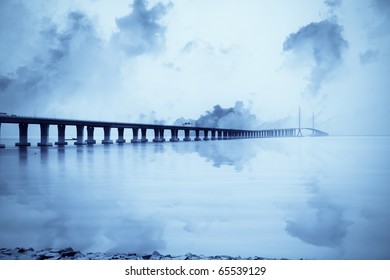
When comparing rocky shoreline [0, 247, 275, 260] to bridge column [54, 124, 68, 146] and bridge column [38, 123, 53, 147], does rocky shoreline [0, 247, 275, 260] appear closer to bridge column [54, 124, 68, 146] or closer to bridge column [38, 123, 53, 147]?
bridge column [38, 123, 53, 147]

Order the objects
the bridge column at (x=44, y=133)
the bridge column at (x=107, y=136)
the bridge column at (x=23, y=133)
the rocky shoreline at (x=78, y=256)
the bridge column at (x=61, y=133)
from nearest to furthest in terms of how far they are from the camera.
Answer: the rocky shoreline at (x=78, y=256), the bridge column at (x=23, y=133), the bridge column at (x=44, y=133), the bridge column at (x=61, y=133), the bridge column at (x=107, y=136)

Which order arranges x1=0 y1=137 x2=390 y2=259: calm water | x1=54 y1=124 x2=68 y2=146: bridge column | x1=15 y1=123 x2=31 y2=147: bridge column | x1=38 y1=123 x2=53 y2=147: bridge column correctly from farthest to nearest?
x1=54 y1=124 x2=68 y2=146: bridge column, x1=38 y1=123 x2=53 y2=147: bridge column, x1=15 y1=123 x2=31 y2=147: bridge column, x1=0 y1=137 x2=390 y2=259: calm water

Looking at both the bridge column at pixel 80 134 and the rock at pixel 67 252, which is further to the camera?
the bridge column at pixel 80 134

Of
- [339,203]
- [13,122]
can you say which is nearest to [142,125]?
[13,122]

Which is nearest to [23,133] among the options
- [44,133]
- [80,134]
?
[44,133]

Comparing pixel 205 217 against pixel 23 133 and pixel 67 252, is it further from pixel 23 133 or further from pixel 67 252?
pixel 23 133

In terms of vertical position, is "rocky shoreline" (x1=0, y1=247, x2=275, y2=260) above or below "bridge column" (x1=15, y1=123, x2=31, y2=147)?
below

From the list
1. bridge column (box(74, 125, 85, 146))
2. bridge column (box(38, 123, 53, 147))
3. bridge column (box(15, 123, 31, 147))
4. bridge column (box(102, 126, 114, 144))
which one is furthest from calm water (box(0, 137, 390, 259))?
bridge column (box(102, 126, 114, 144))

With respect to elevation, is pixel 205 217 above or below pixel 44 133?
below

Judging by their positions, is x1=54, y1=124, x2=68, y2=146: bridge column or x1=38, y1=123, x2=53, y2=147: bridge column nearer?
x1=38, y1=123, x2=53, y2=147: bridge column

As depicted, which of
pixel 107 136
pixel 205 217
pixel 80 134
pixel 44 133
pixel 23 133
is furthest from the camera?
pixel 107 136

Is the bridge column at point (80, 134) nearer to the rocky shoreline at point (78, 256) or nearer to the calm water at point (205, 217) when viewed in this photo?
the calm water at point (205, 217)

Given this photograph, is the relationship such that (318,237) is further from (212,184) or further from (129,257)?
(212,184)

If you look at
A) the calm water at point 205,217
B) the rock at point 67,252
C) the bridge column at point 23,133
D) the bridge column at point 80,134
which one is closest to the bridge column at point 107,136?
the bridge column at point 80,134
